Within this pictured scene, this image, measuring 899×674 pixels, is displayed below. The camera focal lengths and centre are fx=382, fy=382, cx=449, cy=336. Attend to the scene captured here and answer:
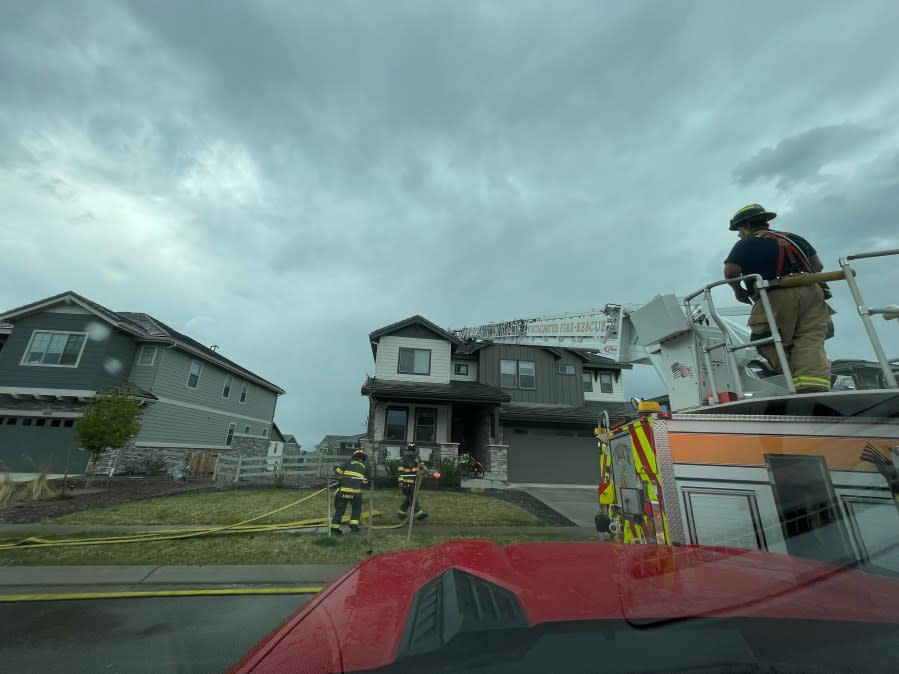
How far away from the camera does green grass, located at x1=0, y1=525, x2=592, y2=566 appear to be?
211 inches

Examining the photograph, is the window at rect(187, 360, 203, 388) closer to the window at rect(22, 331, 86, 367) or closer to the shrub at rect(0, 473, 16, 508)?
the window at rect(22, 331, 86, 367)

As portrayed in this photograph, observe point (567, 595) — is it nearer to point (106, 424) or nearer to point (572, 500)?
point (572, 500)

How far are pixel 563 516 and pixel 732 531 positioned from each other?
302 inches

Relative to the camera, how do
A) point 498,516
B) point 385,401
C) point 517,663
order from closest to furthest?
1. point 517,663
2. point 498,516
3. point 385,401

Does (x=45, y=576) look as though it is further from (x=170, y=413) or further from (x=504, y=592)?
(x=170, y=413)

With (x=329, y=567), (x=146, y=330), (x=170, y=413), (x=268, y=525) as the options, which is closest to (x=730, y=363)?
(x=329, y=567)

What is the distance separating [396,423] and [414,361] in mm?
2901

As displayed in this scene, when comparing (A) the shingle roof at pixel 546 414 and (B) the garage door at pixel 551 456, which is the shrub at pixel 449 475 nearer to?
(B) the garage door at pixel 551 456

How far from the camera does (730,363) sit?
3322mm

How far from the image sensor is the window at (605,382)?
2028 centimetres

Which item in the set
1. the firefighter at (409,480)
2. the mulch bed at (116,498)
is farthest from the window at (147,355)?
the firefighter at (409,480)

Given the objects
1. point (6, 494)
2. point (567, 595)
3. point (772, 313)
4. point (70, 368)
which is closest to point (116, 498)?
point (6, 494)

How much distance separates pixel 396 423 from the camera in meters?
16.1

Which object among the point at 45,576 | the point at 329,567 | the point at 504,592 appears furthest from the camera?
the point at 329,567
